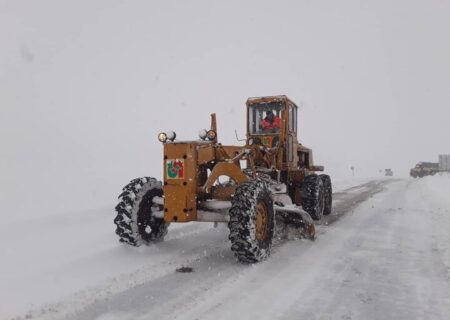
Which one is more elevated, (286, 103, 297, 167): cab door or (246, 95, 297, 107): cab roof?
(246, 95, 297, 107): cab roof

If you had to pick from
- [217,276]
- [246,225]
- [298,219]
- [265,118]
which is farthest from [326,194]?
[217,276]

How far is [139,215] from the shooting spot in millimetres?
6605

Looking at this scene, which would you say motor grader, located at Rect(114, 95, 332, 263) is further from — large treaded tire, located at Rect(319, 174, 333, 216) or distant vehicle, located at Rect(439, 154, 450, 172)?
distant vehicle, located at Rect(439, 154, 450, 172)

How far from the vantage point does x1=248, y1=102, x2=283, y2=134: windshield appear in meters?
9.36

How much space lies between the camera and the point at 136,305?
4.28m

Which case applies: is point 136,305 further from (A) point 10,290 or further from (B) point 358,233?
(B) point 358,233

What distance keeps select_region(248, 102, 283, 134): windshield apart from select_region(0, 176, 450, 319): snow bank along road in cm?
248

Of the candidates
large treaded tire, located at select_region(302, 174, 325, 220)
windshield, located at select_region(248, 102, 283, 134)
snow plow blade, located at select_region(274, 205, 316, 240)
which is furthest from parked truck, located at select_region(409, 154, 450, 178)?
snow plow blade, located at select_region(274, 205, 316, 240)

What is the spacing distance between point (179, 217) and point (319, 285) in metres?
2.09

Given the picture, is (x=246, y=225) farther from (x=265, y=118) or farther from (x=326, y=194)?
(x=326, y=194)

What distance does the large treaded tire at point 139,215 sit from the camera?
20.8 ft

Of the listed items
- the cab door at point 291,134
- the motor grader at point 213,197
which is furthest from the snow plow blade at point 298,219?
the cab door at point 291,134

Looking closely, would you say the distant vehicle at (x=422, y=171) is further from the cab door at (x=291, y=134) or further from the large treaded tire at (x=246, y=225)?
the large treaded tire at (x=246, y=225)

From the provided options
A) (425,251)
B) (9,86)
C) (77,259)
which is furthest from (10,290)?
(9,86)
